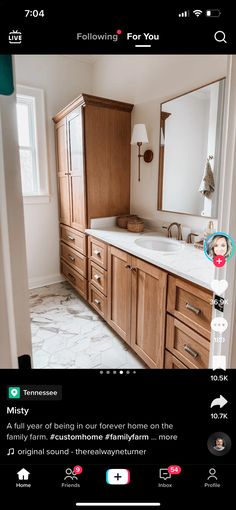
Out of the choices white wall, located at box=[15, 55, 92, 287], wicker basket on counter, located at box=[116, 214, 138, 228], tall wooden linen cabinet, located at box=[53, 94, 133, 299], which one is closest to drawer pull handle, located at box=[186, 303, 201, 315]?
wicker basket on counter, located at box=[116, 214, 138, 228]

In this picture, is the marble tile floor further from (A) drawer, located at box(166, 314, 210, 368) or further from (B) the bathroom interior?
(A) drawer, located at box(166, 314, 210, 368)

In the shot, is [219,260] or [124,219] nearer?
[219,260]

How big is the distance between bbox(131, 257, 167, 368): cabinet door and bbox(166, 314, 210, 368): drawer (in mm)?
59

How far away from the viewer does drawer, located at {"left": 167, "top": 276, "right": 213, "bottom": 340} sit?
3.40ft

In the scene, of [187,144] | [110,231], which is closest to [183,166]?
[187,144]

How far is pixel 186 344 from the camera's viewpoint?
3.89 feet

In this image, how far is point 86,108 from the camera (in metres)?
2.02

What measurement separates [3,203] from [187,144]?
1596 millimetres

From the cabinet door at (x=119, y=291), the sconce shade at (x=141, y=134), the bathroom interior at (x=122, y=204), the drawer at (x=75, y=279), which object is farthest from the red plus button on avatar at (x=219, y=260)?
the drawer at (x=75, y=279)

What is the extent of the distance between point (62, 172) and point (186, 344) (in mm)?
2093

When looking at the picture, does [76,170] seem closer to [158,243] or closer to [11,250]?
[158,243]
